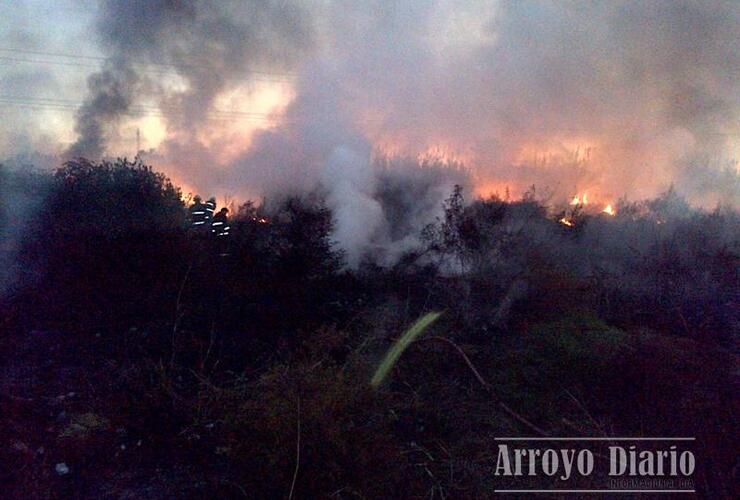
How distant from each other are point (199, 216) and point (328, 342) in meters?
6.64

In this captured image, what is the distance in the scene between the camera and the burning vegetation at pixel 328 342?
384 cm

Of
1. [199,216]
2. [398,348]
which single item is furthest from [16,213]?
[398,348]

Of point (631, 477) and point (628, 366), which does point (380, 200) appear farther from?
point (631, 477)

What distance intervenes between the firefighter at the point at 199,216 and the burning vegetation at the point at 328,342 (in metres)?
0.22

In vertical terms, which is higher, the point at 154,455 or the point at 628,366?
the point at 628,366

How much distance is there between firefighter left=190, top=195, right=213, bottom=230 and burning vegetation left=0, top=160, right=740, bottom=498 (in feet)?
0.73

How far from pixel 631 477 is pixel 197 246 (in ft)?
21.7

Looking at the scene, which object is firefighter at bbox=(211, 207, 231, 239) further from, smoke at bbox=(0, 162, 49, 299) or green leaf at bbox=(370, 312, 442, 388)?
green leaf at bbox=(370, 312, 442, 388)

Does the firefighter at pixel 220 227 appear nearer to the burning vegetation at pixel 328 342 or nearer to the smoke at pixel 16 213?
the burning vegetation at pixel 328 342

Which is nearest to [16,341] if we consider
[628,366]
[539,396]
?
[539,396]

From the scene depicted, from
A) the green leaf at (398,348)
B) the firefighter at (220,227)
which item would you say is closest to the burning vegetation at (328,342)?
the green leaf at (398,348)

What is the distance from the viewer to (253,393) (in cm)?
396

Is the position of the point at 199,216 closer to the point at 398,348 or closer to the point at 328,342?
the point at 398,348

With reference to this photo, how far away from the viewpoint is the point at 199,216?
10.2 metres
